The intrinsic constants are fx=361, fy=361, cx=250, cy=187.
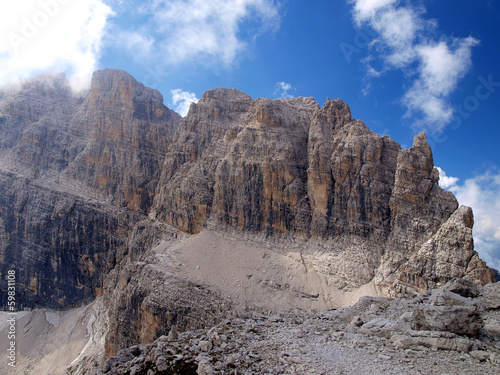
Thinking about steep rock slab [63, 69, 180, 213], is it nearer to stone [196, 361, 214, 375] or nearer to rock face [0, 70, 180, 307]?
rock face [0, 70, 180, 307]

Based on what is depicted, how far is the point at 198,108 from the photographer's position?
69.8 m

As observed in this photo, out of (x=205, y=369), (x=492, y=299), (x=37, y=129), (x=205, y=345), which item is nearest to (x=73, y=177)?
(x=37, y=129)

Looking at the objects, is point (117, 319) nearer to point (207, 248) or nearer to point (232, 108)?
point (207, 248)

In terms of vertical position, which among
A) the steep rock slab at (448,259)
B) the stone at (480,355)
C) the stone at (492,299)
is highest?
the steep rock slab at (448,259)

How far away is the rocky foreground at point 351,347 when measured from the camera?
553 inches

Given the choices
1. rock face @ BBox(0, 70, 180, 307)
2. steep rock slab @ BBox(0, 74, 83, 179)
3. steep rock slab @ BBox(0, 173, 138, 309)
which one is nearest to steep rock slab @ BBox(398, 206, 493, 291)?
rock face @ BBox(0, 70, 180, 307)

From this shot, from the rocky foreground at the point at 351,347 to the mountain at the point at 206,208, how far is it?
70.0 ft

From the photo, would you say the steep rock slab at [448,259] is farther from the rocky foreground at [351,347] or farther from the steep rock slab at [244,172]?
the rocky foreground at [351,347]

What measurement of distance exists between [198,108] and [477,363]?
63138 millimetres

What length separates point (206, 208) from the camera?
5728cm

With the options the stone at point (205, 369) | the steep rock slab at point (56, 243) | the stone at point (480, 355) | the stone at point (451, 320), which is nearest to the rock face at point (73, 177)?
the steep rock slab at point (56, 243)

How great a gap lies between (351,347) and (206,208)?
4262 cm

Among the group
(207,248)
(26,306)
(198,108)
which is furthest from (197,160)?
(26,306)

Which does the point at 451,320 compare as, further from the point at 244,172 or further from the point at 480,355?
the point at 244,172
